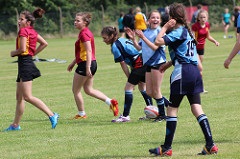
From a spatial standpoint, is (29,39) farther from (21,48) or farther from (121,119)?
(121,119)

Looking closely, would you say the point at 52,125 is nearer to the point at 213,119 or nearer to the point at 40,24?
the point at 213,119

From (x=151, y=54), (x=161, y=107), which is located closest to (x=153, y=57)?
(x=151, y=54)

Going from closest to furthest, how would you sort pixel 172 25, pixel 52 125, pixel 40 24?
pixel 172 25, pixel 52 125, pixel 40 24

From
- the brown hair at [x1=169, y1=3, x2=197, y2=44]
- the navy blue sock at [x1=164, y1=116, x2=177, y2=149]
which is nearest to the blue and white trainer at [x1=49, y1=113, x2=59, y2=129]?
the navy blue sock at [x1=164, y1=116, x2=177, y2=149]

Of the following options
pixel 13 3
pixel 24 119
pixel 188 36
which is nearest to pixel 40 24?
pixel 13 3

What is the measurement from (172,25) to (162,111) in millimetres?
3520

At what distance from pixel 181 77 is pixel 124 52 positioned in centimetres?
363

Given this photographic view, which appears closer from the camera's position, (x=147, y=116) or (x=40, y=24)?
(x=147, y=116)

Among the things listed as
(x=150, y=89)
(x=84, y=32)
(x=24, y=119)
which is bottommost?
(x=24, y=119)

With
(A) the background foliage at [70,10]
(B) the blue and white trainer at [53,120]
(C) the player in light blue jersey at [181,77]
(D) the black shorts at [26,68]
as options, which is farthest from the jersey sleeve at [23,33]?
(A) the background foliage at [70,10]

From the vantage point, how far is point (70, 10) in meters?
59.7

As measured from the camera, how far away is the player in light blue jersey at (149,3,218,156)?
26.9 ft

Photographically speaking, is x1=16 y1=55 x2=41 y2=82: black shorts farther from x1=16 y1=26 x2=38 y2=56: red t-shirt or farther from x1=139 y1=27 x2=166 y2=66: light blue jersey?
x1=139 y1=27 x2=166 y2=66: light blue jersey

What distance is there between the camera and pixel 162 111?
11539mm
